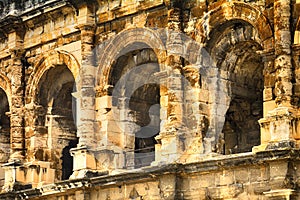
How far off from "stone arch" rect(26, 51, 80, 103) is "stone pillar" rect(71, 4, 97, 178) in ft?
1.48

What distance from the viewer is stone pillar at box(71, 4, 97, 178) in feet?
73.5

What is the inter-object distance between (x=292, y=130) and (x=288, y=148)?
0.51 metres

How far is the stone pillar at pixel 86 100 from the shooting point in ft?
73.5

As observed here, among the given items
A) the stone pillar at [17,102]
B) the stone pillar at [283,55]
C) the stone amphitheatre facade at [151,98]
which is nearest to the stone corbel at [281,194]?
the stone amphitheatre facade at [151,98]

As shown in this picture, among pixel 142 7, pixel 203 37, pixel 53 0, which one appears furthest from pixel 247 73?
pixel 53 0

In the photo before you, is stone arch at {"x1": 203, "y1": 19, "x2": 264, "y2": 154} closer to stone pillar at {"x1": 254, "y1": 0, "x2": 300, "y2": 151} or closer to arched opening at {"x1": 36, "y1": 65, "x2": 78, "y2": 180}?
stone pillar at {"x1": 254, "y1": 0, "x2": 300, "y2": 151}

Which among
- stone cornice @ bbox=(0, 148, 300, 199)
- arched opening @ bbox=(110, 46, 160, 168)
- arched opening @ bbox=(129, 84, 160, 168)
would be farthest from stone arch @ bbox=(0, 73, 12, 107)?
arched opening @ bbox=(129, 84, 160, 168)

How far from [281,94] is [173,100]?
9.08 feet

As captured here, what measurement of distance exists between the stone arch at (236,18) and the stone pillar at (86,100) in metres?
3.15

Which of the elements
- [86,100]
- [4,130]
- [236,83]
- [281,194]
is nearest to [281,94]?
[281,194]

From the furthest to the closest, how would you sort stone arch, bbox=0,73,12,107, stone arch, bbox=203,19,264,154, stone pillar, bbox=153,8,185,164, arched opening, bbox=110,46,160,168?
1. stone arch, bbox=0,73,12,107
2. arched opening, bbox=110,46,160,168
3. stone pillar, bbox=153,8,185,164
4. stone arch, bbox=203,19,264,154

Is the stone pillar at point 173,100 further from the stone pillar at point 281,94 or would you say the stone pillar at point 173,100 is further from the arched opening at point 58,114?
the arched opening at point 58,114

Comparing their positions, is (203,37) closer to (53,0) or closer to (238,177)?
(238,177)

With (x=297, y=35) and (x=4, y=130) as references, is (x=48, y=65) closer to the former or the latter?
(x=4, y=130)
